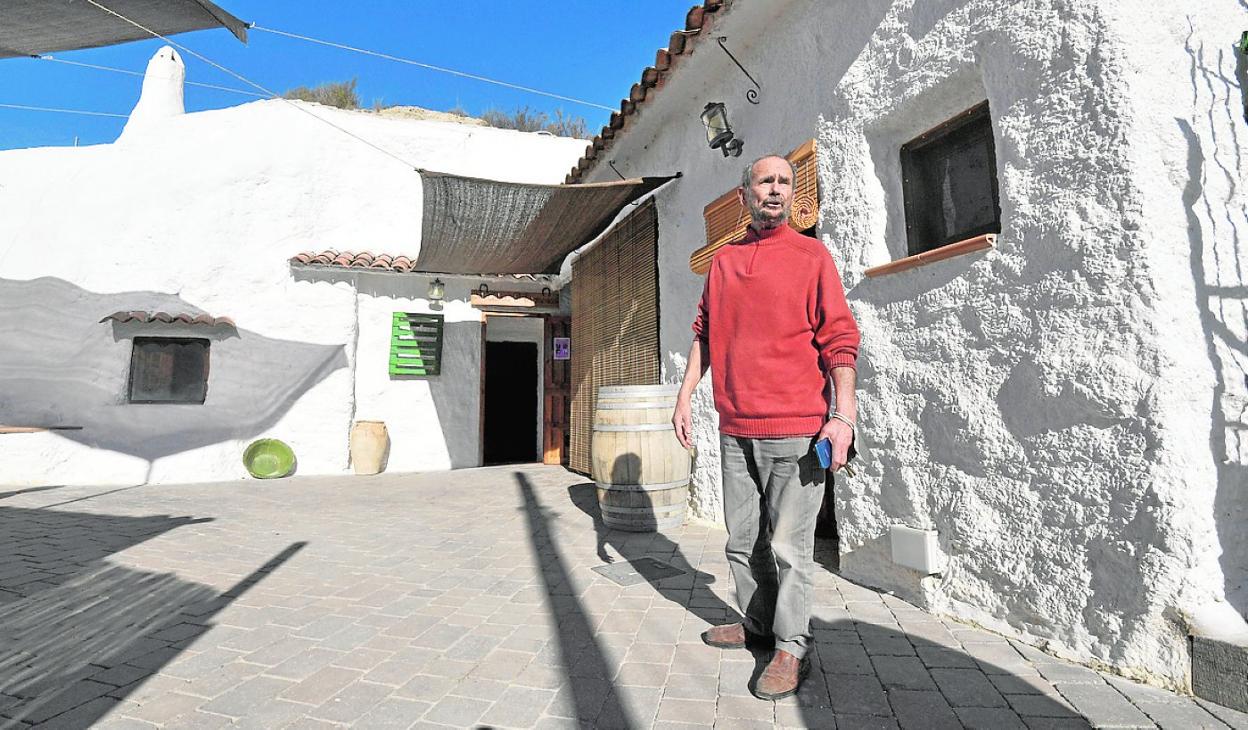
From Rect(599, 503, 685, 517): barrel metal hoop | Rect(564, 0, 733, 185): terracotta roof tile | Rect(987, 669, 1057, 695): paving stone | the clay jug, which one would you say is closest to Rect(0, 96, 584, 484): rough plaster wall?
the clay jug

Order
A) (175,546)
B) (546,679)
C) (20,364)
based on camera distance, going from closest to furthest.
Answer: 1. (546,679)
2. (175,546)
3. (20,364)

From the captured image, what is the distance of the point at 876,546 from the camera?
9.22ft

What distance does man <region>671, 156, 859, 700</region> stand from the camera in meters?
1.93

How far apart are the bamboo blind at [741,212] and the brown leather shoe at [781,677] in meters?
1.84

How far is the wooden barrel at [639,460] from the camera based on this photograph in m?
4.12

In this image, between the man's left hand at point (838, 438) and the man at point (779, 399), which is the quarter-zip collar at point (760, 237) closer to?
the man at point (779, 399)

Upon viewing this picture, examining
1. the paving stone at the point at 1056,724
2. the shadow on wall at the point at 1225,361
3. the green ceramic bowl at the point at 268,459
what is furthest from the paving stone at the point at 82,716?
the green ceramic bowl at the point at 268,459

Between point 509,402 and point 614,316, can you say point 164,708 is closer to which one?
point 614,316

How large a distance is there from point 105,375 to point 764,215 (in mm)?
8873

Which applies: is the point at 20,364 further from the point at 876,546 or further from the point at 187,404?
the point at 876,546

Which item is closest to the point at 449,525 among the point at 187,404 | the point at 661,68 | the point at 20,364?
the point at 661,68

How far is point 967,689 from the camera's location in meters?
1.87

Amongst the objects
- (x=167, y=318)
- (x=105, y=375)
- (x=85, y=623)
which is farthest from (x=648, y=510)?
Result: (x=105, y=375)

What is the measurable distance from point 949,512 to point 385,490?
601 centimetres
